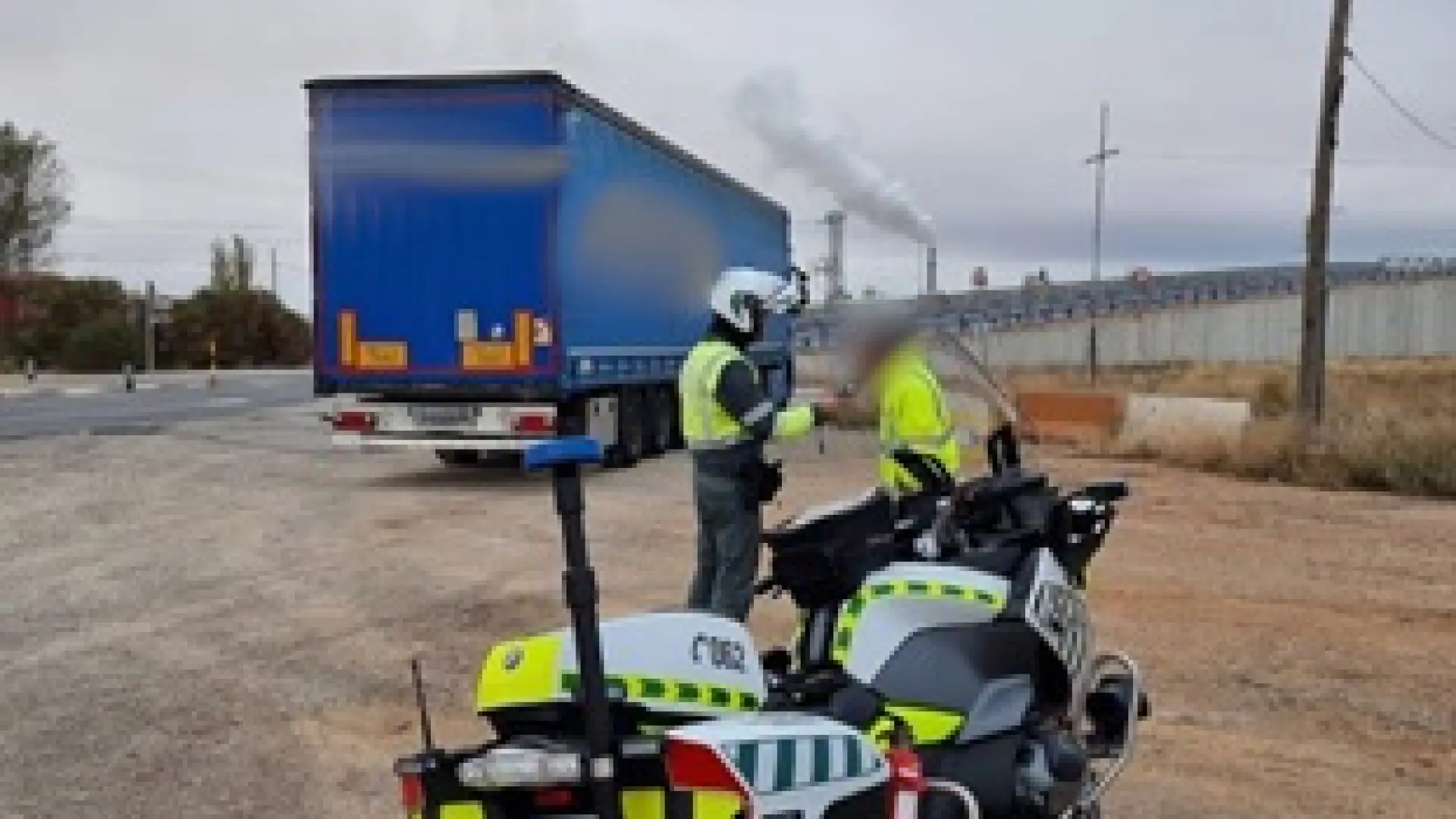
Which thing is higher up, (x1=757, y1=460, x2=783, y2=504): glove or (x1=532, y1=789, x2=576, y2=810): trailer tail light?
(x1=757, y1=460, x2=783, y2=504): glove

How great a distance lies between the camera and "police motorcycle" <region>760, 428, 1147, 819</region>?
3.92 m

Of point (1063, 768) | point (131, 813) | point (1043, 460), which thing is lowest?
point (131, 813)

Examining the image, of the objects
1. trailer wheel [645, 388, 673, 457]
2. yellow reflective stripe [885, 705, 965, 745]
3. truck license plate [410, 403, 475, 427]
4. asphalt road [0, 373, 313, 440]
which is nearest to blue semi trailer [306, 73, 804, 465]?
truck license plate [410, 403, 475, 427]

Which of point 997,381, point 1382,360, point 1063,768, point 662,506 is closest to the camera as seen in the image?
point 1063,768

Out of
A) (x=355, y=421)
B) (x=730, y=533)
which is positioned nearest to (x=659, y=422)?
(x=355, y=421)

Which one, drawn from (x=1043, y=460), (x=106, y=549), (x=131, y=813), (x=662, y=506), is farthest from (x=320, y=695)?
(x=662, y=506)

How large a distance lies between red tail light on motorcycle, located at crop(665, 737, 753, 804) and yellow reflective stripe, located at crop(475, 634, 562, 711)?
272mm

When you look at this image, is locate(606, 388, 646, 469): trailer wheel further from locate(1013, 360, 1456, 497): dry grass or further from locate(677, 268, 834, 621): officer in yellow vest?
locate(677, 268, 834, 621): officer in yellow vest

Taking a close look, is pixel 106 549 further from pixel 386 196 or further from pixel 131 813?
pixel 131 813

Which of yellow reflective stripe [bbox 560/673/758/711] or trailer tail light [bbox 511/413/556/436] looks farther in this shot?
trailer tail light [bbox 511/413/556/436]

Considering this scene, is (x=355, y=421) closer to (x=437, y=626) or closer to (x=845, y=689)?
(x=437, y=626)

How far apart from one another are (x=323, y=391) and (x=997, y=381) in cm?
1227

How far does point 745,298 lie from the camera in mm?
7035

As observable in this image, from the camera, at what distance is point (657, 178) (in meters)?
17.7
